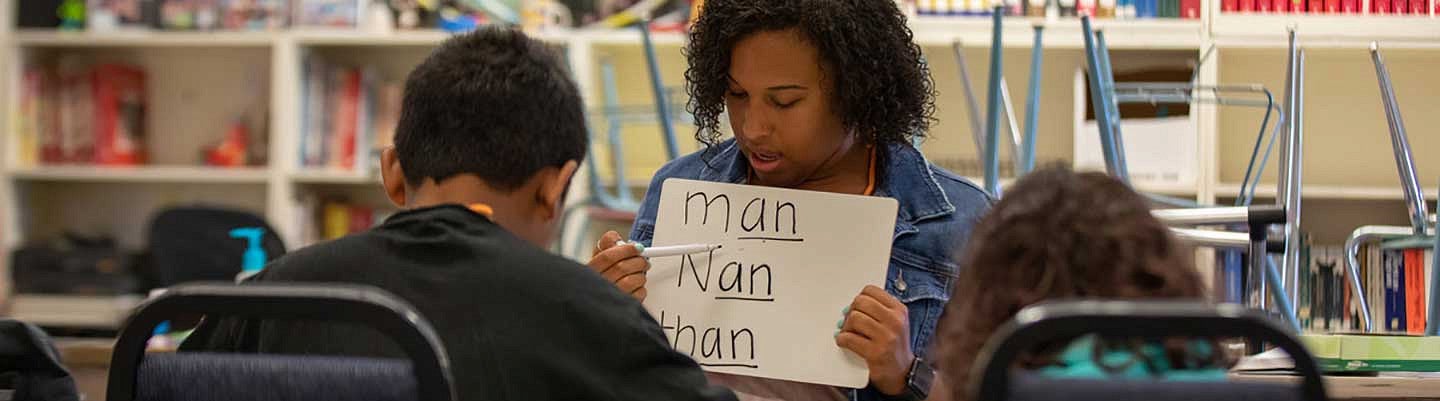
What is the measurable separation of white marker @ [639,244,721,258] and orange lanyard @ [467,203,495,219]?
288 mm

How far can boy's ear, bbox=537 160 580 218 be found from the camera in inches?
53.7

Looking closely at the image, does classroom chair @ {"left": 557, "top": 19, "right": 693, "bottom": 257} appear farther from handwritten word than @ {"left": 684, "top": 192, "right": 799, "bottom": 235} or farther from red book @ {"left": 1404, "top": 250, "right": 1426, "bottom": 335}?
handwritten word than @ {"left": 684, "top": 192, "right": 799, "bottom": 235}

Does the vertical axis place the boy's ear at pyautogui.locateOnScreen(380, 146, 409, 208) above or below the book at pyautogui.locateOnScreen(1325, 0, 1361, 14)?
below

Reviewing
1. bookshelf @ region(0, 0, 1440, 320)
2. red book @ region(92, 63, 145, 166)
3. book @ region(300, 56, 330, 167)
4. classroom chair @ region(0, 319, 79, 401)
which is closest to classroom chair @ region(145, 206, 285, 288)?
bookshelf @ region(0, 0, 1440, 320)

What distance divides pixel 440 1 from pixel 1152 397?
11.3ft

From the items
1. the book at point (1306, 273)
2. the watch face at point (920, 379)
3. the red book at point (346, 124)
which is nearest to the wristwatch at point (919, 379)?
the watch face at point (920, 379)

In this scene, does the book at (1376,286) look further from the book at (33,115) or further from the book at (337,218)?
the book at (33,115)

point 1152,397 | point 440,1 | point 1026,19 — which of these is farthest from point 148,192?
point 1152,397

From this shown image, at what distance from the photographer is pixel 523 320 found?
3.78 feet

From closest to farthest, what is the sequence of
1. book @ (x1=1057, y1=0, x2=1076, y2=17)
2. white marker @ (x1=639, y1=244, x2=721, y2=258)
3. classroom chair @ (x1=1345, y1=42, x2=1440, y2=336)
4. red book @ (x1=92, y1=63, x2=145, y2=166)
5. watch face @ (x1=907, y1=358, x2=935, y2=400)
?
watch face @ (x1=907, y1=358, x2=935, y2=400) < white marker @ (x1=639, y1=244, x2=721, y2=258) < classroom chair @ (x1=1345, y1=42, x2=1440, y2=336) < book @ (x1=1057, y1=0, x2=1076, y2=17) < red book @ (x1=92, y1=63, x2=145, y2=166)

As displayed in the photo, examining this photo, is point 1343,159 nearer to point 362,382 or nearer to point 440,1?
point 440,1

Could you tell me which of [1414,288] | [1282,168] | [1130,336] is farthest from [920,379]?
[1414,288]

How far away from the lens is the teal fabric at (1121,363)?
96 cm

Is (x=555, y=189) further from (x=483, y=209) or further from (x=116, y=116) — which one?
(x=116, y=116)
